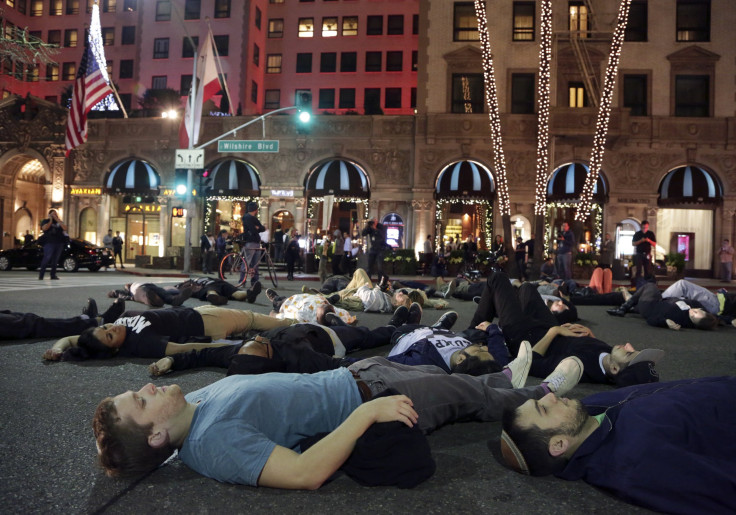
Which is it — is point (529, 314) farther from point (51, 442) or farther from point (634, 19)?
point (634, 19)

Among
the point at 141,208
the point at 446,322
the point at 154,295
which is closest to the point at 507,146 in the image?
the point at 154,295

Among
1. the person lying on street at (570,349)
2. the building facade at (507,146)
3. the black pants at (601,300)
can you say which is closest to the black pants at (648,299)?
the black pants at (601,300)

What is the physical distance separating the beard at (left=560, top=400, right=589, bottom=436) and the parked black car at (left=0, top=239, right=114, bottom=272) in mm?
22498

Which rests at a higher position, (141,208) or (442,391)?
(141,208)

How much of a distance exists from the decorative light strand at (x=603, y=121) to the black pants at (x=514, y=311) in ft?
56.1

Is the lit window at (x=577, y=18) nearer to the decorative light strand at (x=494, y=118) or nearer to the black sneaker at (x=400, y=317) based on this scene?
the decorative light strand at (x=494, y=118)

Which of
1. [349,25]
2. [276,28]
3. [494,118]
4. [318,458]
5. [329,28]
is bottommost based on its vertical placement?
[318,458]

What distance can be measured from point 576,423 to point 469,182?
25.5 meters

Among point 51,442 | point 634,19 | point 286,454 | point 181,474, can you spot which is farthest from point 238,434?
point 634,19

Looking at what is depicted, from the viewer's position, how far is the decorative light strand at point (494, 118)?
2420 centimetres

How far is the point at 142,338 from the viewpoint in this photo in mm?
5223

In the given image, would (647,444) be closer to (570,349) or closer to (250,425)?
(250,425)

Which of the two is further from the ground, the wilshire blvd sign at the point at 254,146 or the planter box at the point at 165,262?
the wilshire blvd sign at the point at 254,146

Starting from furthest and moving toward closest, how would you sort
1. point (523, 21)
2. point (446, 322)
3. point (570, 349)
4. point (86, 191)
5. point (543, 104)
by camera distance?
point (86, 191) → point (523, 21) → point (543, 104) → point (446, 322) → point (570, 349)
